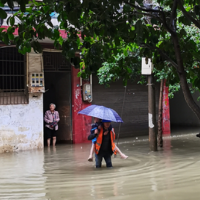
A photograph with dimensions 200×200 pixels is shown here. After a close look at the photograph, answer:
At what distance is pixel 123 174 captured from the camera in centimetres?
786

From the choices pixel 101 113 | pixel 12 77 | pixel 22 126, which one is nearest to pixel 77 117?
pixel 22 126

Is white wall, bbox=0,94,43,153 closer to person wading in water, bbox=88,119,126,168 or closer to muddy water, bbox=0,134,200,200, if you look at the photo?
muddy water, bbox=0,134,200,200

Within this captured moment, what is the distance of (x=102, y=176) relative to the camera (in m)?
7.63

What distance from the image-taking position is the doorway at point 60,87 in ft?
45.7

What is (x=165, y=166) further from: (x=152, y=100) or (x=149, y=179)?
(x=152, y=100)

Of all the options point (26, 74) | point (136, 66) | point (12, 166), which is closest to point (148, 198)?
point (12, 166)

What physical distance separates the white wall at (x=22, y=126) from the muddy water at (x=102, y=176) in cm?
74

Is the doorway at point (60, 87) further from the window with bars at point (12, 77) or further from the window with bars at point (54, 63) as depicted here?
the window with bars at point (12, 77)

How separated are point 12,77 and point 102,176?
21.9 feet

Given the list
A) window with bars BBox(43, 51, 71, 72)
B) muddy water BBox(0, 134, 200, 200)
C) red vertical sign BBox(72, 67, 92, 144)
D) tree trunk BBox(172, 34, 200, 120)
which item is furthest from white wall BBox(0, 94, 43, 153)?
tree trunk BBox(172, 34, 200, 120)

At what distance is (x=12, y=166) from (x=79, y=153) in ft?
9.07

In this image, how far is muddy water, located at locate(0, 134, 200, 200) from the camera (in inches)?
245

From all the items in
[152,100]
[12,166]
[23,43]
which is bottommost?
[12,166]

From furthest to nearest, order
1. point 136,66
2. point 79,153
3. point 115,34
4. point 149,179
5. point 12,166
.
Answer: point 136,66 < point 79,153 < point 12,166 < point 149,179 < point 115,34
